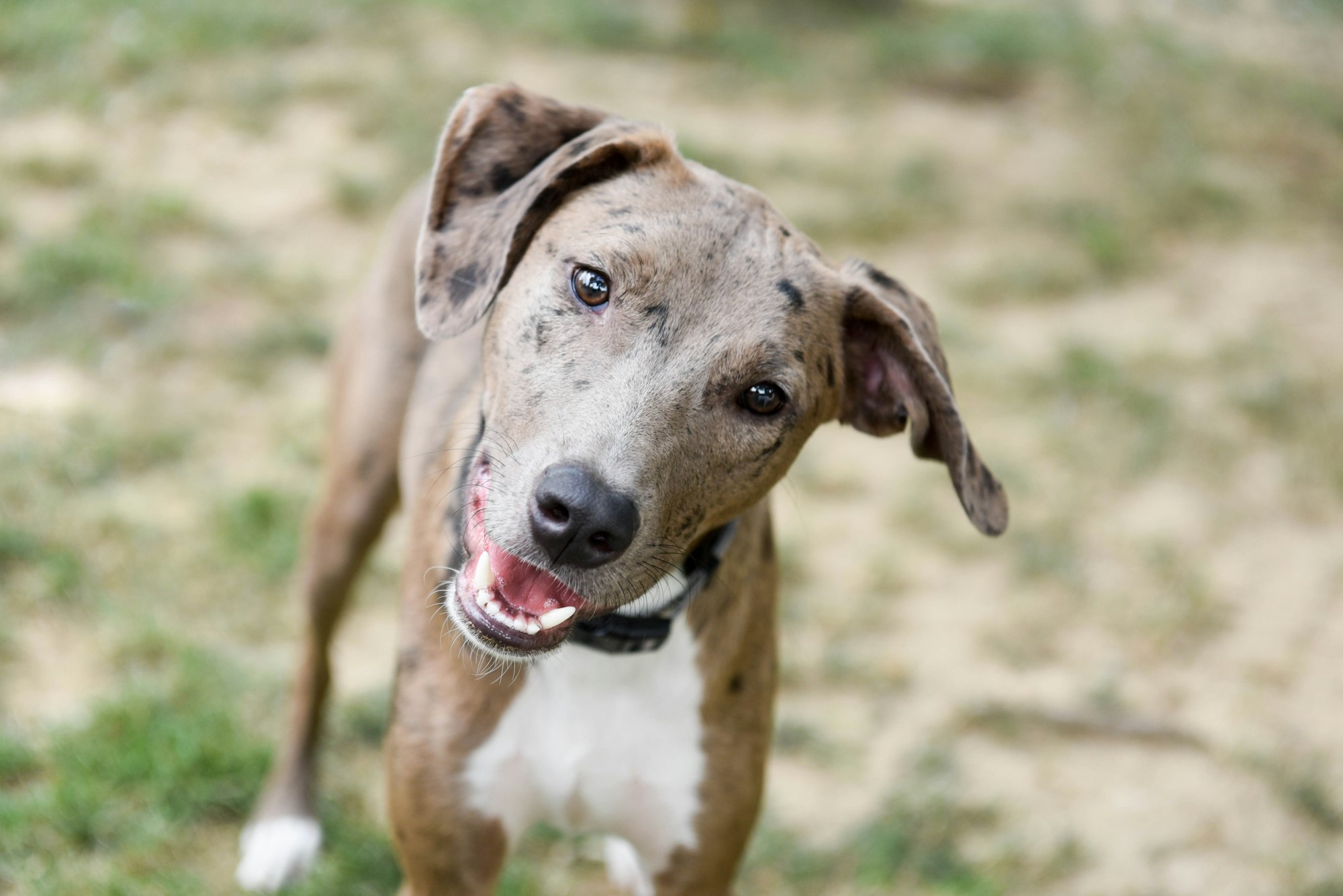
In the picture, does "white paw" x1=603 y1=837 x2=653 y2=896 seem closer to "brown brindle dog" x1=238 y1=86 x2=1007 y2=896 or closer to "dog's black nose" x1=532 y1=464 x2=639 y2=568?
"brown brindle dog" x1=238 y1=86 x2=1007 y2=896

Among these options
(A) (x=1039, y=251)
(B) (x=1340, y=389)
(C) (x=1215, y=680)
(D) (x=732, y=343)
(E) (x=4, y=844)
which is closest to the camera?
(D) (x=732, y=343)

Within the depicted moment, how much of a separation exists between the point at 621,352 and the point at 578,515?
1.19ft

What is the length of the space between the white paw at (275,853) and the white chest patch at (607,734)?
1.18 metres

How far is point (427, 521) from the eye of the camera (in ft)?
10.0

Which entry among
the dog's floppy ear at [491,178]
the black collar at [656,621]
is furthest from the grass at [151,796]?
the dog's floppy ear at [491,178]

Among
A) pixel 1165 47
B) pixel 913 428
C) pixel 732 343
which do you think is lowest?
pixel 1165 47

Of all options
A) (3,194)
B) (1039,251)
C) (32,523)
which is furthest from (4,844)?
(1039,251)

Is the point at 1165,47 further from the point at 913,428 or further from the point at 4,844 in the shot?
the point at 4,844

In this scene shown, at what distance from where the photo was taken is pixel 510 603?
8.13ft

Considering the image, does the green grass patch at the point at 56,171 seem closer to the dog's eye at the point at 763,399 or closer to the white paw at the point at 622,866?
the white paw at the point at 622,866

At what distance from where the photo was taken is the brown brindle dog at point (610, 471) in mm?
2461

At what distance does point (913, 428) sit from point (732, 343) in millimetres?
505

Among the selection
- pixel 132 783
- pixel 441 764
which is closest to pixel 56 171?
pixel 132 783

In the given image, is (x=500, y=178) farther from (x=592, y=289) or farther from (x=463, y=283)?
(x=592, y=289)
